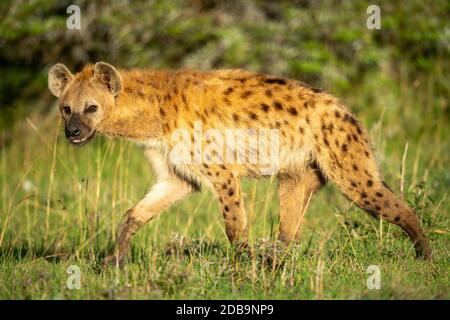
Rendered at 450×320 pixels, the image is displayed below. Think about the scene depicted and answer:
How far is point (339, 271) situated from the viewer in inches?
208

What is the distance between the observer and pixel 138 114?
6.00m

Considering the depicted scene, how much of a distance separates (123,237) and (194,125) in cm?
94

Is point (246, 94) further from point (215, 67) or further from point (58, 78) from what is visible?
point (215, 67)

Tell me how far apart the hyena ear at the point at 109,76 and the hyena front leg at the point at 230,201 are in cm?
88

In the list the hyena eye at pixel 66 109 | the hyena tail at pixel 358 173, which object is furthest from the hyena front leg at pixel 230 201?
the hyena eye at pixel 66 109

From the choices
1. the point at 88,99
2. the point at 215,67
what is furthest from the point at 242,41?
the point at 88,99

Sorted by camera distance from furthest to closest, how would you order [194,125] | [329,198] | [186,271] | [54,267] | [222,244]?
[329,198] → [222,244] → [194,125] → [54,267] → [186,271]

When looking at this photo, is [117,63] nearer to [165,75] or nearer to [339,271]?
[165,75]

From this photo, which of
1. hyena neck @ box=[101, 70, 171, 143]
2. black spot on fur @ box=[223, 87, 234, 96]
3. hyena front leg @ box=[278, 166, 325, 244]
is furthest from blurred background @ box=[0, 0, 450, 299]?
black spot on fur @ box=[223, 87, 234, 96]

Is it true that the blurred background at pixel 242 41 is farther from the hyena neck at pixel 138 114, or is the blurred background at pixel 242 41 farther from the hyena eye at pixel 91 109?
the hyena eye at pixel 91 109

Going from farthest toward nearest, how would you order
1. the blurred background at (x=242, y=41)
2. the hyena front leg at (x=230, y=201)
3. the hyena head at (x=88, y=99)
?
1. the blurred background at (x=242, y=41)
2. the hyena head at (x=88, y=99)
3. the hyena front leg at (x=230, y=201)

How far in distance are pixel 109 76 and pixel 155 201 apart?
3.13 ft

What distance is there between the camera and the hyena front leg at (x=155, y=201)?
595cm
